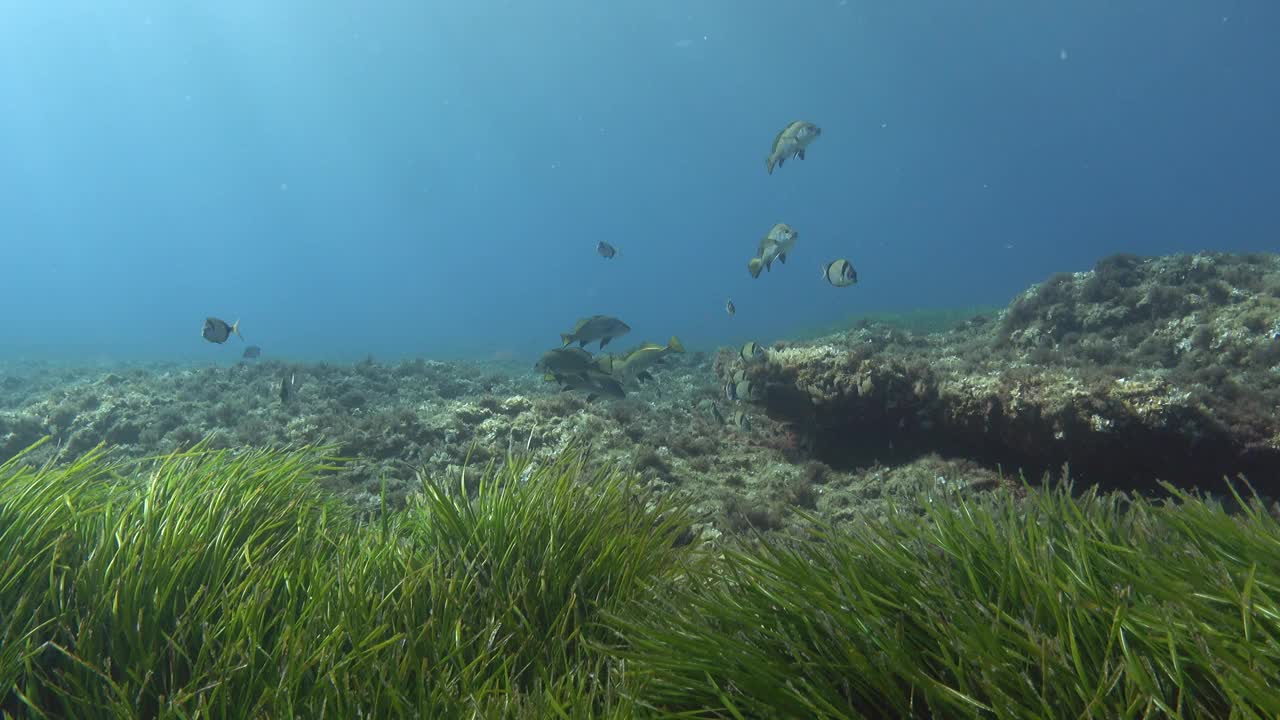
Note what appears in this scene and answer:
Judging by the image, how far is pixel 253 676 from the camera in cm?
191

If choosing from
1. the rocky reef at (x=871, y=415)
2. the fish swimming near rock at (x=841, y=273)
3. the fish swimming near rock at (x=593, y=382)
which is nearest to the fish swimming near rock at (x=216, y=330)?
the rocky reef at (x=871, y=415)

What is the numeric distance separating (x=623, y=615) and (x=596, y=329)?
7.15 meters

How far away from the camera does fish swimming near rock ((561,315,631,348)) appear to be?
897cm

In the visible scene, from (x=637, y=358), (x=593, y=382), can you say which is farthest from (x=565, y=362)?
(x=637, y=358)

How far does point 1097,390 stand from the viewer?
207 inches

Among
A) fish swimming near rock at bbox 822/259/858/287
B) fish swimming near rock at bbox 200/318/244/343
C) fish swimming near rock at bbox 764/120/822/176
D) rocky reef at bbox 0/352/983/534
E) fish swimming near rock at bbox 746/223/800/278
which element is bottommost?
rocky reef at bbox 0/352/983/534

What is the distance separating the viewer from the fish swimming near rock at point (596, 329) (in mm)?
8969

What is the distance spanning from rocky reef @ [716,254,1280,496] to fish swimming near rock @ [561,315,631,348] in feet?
7.57

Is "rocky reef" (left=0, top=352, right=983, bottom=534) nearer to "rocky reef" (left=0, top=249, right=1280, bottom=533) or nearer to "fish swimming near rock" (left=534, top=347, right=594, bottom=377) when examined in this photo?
"rocky reef" (left=0, top=249, right=1280, bottom=533)

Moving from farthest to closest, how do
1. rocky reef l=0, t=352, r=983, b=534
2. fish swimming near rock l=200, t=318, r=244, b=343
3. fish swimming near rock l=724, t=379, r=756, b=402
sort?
fish swimming near rock l=200, t=318, r=244, b=343, fish swimming near rock l=724, t=379, r=756, b=402, rocky reef l=0, t=352, r=983, b=534

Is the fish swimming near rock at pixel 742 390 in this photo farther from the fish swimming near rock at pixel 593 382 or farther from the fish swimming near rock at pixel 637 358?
the fish swimming near rock at pixel 593 382

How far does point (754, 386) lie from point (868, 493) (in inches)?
86.9

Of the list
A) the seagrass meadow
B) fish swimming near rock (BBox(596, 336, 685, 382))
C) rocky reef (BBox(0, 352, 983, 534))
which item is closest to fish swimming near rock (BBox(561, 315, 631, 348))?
fish swimming near rock (BBox(596, 336, 685, 382))

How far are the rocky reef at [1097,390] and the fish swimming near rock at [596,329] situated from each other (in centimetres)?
231
